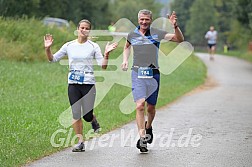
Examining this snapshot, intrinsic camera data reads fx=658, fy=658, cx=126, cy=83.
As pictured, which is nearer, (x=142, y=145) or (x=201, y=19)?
(x=142, y=145)

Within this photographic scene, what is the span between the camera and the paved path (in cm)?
916

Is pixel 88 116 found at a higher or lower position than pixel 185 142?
higher

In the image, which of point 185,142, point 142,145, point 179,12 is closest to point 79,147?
point 142,145

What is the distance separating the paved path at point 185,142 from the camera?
916cm

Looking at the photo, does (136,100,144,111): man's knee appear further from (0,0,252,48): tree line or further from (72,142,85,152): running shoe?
(0,0,252,48): tree line

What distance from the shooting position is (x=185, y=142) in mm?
11000

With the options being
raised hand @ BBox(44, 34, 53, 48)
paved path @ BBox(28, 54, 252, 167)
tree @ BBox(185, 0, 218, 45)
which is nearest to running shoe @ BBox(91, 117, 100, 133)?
paved path @ BBox(28, 54, 252, 167)

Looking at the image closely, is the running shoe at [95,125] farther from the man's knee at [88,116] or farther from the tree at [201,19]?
the tree at [201,19]

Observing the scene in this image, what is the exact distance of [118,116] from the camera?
47.0 ft

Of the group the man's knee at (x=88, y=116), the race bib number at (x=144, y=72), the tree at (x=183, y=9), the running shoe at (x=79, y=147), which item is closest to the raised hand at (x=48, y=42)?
the man's knee at (x=88, y=116)

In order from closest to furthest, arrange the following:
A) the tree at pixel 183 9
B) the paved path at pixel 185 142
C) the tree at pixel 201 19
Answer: the paved path at pixel 185 142, the tree at pixel 201 19, the tree at pixel 183 9

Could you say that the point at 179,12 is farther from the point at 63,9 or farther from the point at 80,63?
the point at 80,63

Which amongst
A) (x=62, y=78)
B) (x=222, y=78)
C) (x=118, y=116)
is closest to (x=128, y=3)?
(x=222, y=78)

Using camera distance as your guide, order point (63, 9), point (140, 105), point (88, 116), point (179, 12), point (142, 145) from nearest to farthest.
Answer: point (142, 145) < point (140, 105) < point (88, 116) < point (63, 9) < point (179, 12)
